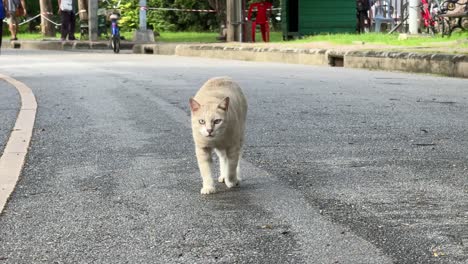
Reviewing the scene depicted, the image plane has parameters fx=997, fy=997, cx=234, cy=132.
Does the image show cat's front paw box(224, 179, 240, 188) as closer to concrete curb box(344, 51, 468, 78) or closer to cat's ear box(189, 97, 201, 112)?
cat's ear box(189, 97, 201, 112)

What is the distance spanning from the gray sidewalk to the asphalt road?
4.10 metres

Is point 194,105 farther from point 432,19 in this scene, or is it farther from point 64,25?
point 64,25

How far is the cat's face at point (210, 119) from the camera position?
538cm

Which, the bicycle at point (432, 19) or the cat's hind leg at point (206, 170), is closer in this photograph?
the cat's hind leg at point (206, 170)

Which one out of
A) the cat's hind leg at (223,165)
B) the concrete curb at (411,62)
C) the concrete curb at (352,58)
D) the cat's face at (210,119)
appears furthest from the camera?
the concrete curb at (352,58)

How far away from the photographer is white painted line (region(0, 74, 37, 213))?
5.81 meters

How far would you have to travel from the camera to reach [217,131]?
540cm

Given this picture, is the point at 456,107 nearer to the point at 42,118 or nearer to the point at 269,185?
the point at 42,118

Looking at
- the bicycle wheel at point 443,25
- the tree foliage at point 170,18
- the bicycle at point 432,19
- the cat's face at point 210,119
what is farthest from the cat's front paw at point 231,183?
the tree foliage at point 170,18

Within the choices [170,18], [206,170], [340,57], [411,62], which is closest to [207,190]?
[206,170]

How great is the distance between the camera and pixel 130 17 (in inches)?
1828

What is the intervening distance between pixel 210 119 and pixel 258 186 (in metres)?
0.63

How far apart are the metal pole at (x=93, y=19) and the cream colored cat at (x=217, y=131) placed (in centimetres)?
2685

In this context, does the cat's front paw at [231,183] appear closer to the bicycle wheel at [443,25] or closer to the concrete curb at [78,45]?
the bicycle wheel at [443,25]
